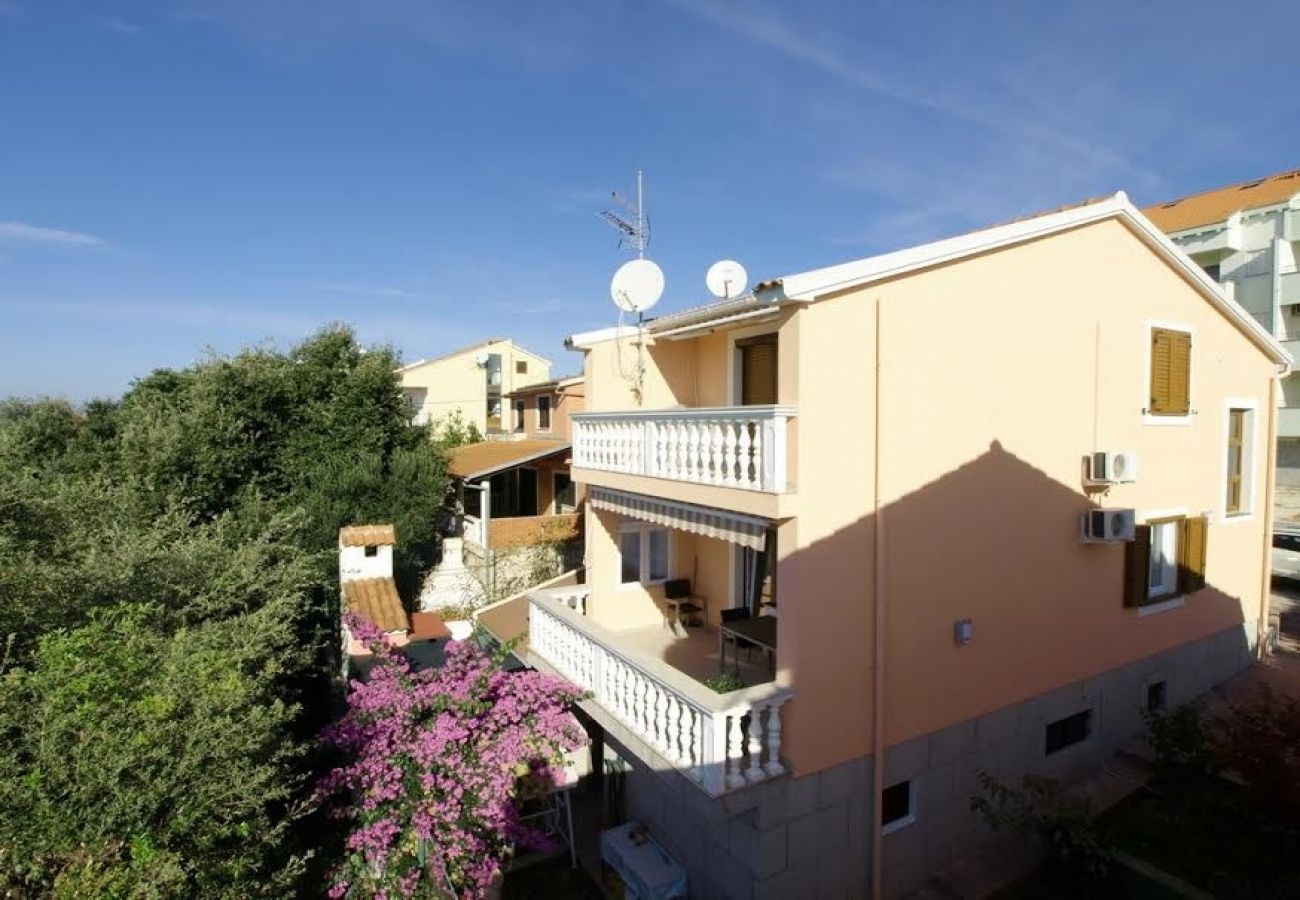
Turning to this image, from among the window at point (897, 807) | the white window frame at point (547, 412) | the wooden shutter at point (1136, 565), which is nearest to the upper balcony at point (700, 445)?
the window at point (897, 807)

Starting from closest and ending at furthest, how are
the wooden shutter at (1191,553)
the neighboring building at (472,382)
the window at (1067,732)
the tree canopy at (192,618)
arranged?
the tree canopy at (192,618), the window at (1067,732), the wooden shutter at (1191,553), the neighboring building at (472,382)

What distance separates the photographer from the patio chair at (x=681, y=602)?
16.2m

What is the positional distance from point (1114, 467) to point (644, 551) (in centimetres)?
965

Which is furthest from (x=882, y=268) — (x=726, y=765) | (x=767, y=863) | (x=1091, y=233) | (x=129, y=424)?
(x=129, y=424)

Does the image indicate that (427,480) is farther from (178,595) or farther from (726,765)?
(726,765)

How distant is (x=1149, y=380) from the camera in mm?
14164

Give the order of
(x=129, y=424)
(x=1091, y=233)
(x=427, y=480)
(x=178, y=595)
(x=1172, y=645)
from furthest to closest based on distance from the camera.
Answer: (x=427, y=480), (x=129, y=424), (x=1172, y=645), (x=178, y=595), (x=1091, y=233)

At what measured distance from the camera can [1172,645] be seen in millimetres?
15492

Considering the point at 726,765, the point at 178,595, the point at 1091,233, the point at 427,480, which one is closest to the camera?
the point at 726,765

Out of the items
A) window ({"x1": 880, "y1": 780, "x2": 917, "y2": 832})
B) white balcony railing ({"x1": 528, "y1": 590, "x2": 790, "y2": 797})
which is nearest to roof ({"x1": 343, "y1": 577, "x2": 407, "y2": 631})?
white balcony railing ({"x1": 528, "y1": 590, "x2": 790, "y2": 797})

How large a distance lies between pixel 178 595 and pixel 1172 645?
69.3ft

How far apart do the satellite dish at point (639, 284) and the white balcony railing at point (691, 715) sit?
651cm

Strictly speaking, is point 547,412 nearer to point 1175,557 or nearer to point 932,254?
point 1175,557

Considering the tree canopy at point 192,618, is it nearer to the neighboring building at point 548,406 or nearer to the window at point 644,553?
the window at point 644,553
